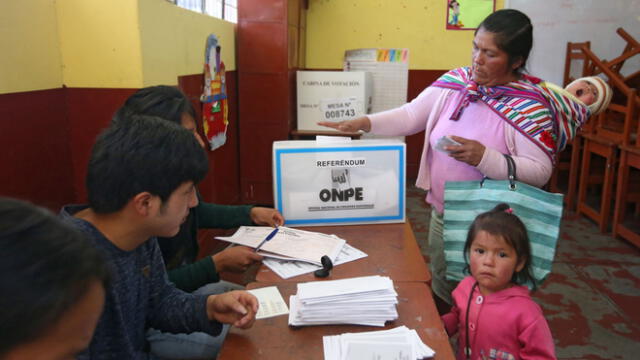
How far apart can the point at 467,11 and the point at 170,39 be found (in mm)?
3606

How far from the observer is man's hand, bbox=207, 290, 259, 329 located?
1.19m

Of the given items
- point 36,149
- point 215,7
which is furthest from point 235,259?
point 215,7

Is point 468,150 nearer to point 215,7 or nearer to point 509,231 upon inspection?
point 509,231

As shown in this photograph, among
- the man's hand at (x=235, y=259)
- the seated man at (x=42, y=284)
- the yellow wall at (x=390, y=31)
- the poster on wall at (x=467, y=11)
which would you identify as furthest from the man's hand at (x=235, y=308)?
the poster on wall at (x=467, y=11)

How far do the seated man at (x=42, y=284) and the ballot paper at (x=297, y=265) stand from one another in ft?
2.96

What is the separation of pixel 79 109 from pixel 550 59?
191 inches

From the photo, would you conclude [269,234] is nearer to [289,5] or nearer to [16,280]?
[16,280]

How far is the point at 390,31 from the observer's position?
5426 mm

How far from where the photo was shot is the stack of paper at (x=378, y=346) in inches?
42.5

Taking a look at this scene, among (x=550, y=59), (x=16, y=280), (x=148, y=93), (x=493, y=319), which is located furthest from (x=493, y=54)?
(x=550, y=59)

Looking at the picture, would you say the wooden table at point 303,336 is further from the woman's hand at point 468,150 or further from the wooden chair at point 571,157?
the wooden chair at point 571,157

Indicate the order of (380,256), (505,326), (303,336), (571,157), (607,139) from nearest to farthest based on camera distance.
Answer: (303,336) → (505,326) → (380,256) → (607,139) → (571,157)

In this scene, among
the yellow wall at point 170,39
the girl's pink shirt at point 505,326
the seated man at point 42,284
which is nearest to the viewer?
the seated man at point 42,284

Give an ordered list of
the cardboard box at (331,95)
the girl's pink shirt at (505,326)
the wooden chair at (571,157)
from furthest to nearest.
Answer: the wooden chair at (571,157) → the cardboard box at (331,95) → the girl's pink shirt at (505,326)
